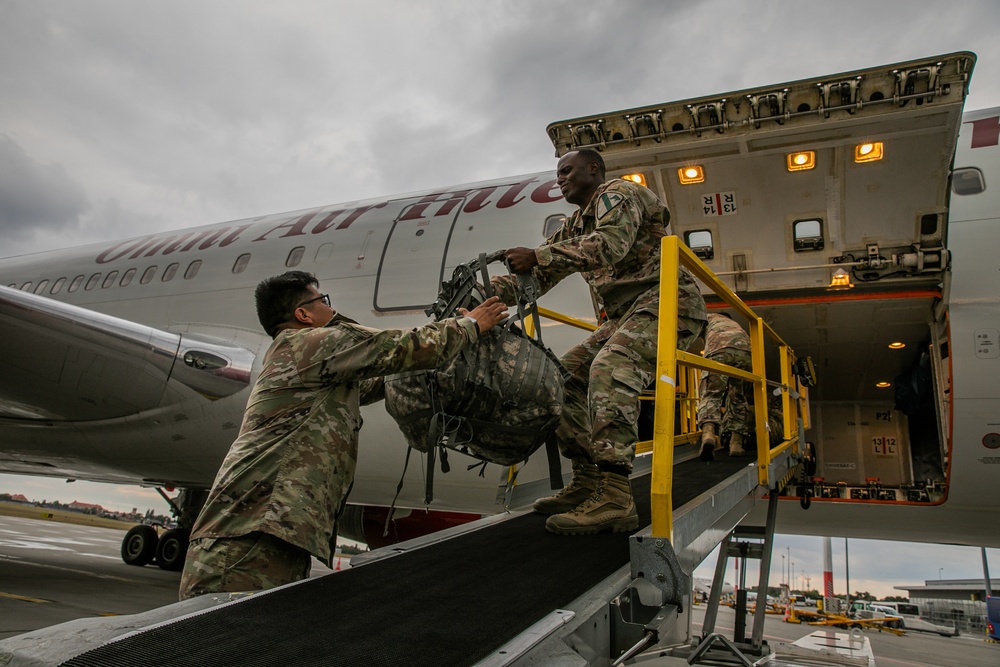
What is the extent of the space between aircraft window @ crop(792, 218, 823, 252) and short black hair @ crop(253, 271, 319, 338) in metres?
3.93

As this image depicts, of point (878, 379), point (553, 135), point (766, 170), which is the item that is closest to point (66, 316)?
point (553, 135)

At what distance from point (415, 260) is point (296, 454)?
4.09m

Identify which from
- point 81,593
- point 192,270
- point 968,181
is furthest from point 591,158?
point 81,593

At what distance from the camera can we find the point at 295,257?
6.72 m

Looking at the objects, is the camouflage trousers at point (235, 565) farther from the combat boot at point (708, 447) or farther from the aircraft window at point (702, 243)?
the aircraft window at point (702, 243)

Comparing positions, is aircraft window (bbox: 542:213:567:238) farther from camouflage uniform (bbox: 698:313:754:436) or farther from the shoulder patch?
the shoulder patch

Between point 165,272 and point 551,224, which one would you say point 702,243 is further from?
point 165,272

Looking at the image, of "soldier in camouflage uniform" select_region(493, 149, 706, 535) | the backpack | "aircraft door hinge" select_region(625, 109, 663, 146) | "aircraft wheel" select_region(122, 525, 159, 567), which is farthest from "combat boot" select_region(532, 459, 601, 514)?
"aircraft wheel" select_region(122, 525, 159, 567)

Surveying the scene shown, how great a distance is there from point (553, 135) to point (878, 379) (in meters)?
5.07

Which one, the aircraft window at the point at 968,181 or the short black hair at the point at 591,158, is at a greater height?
the aircraft window at the point at 968,181

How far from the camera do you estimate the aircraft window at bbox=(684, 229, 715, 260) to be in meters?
5.06

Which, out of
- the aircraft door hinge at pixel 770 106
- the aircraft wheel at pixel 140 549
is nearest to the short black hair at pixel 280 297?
the aircraft door hinge at pixel 770 106

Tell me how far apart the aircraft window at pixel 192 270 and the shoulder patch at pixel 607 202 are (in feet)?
19.7

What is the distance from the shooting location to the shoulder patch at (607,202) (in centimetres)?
256
